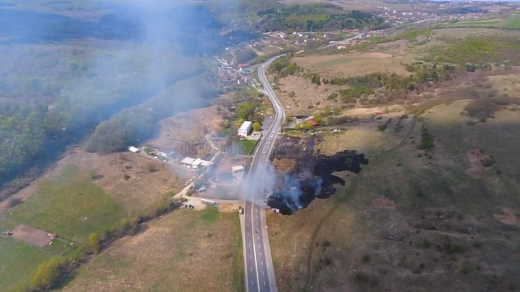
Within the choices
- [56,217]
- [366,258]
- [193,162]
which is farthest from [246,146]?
[366,258]

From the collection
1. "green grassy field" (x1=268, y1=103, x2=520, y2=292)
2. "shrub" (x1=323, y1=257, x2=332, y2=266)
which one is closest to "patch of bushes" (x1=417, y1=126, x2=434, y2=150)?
"green grassy field" (x1=268, y1=103, x2=520, y2=292)

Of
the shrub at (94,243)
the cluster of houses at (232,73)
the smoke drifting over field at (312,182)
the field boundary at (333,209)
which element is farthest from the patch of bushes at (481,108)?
the shrub at (94,243)

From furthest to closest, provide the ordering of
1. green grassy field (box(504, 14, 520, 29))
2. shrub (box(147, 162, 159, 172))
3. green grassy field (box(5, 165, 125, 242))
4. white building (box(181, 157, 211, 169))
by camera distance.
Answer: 1. green grassy field (box(504, 14, 520, 29))
2. white building (box(181, 157, 211, 169))
3. shrub (box(147, 162, 159, 172))
4. green grassy field (box(5, 165, 125, 242))

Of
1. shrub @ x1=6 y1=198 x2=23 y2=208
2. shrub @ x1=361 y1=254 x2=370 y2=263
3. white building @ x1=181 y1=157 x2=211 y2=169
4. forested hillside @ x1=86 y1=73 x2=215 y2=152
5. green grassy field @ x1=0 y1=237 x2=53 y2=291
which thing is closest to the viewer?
shrub @ x1=361 y1=254 x2=370 y2=263

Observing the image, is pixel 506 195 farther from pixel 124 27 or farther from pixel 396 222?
pixel 124 27

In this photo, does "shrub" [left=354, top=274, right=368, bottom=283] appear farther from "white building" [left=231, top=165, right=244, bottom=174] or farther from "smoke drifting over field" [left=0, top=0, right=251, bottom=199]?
"smoke drifting over field" [left=0, top=0, right=251, bottom=199]

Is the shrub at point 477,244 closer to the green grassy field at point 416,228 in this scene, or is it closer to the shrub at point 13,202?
the green grassy field at point 416,228

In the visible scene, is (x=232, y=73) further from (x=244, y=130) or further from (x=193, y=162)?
(x=193, y=162)
